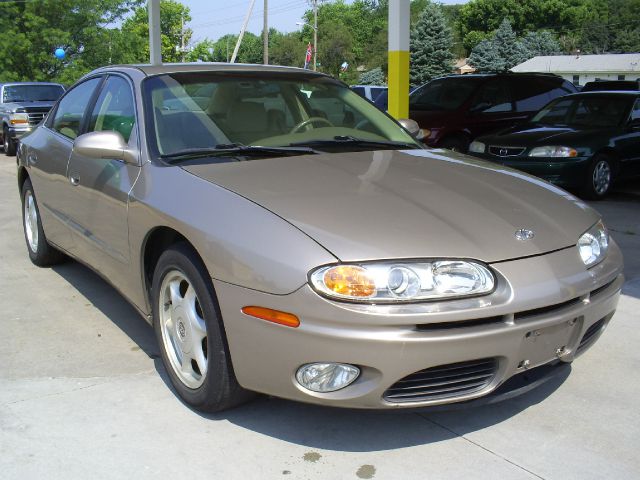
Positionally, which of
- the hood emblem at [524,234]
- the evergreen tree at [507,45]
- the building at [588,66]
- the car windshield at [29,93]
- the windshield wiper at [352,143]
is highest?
the evergreen tree at [507,45]

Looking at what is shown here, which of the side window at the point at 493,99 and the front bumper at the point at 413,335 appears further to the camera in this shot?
the side window at the point at 493,99

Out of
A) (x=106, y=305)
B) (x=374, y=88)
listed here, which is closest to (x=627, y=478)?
(x=106, y=305)

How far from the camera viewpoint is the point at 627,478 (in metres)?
2.71

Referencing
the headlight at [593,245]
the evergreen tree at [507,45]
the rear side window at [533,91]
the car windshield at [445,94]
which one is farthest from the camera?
the evergreen tree at [507,45]

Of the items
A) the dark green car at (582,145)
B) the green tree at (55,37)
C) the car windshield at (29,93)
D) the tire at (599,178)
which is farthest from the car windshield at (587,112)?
the green tree at (55,37)

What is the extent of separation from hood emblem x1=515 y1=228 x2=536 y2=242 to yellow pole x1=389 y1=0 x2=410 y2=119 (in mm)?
6462

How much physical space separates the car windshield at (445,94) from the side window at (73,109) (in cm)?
766

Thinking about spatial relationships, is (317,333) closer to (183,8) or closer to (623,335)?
(623,335)

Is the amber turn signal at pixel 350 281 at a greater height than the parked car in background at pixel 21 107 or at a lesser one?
lesser

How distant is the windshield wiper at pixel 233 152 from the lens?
140 inches

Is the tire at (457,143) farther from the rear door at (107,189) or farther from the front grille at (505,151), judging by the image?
the rear door at (107,189)

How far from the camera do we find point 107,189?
3.85 meters

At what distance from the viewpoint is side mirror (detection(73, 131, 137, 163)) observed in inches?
143

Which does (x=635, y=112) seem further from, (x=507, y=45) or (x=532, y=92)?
(x=507, y=45)
